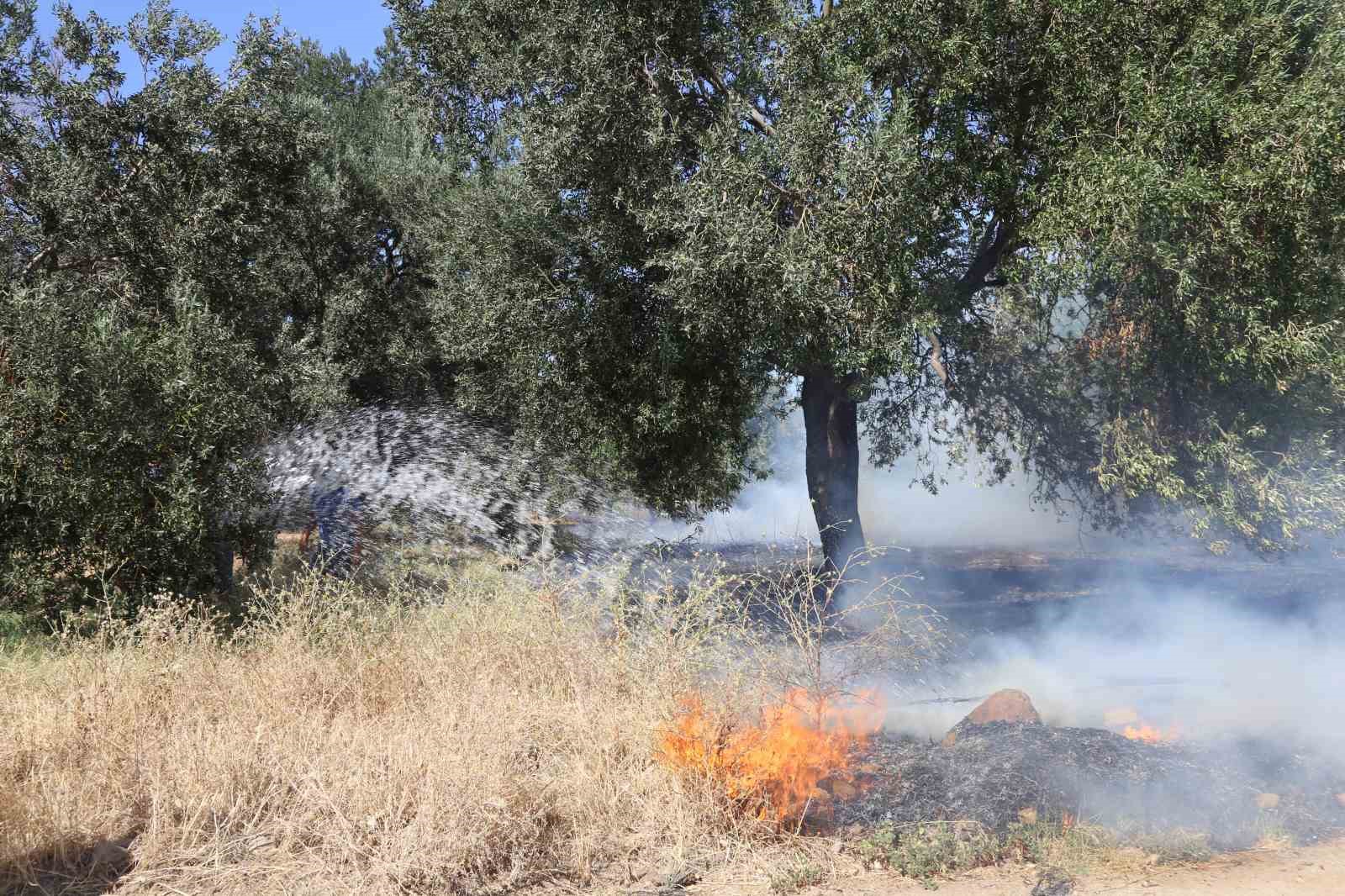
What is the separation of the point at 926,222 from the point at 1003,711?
5087 mm

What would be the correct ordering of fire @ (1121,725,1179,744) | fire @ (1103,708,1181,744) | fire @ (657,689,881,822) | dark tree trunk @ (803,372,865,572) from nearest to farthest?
fire @ (657,689,881,822) < fire @ (1121,725,1179,744) < fire @ (1103,708,1181,744) < dark tree trunk @ (803,372,865,572)

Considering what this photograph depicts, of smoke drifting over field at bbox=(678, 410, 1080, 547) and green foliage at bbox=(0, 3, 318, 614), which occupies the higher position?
green foliage at bbox=(0, 3, 318, 614)

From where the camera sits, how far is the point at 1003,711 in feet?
27.1

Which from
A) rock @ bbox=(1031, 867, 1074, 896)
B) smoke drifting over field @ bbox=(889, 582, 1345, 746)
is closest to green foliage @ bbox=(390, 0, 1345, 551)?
smoke drifting over field @ bbox=(889, 582, 1345, 746)

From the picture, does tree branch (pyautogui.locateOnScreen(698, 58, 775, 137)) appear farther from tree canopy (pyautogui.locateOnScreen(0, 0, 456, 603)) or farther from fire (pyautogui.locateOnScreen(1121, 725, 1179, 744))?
fire (pyautogui.locateOnScreen(1121, 725, 1179, 744))

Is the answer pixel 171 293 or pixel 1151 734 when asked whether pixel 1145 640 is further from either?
pixel 171 293

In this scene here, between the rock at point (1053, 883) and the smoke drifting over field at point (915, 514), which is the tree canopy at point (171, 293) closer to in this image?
the rock at point (1053, 883)

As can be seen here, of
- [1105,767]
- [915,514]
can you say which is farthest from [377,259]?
[915,514]

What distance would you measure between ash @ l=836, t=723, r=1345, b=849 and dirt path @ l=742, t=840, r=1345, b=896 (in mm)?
404

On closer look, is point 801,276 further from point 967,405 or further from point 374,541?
point 374,541

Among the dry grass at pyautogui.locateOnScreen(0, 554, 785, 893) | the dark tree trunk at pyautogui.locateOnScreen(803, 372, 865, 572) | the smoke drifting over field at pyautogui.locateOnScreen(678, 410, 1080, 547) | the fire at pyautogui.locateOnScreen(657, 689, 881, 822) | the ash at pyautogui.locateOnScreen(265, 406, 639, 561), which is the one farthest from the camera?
the smoke drifting over field at pyautogui.locateOnScreen(678, 410, 1080, 547)

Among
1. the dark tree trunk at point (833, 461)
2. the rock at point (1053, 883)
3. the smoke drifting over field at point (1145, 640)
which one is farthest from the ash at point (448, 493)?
the rock at point (1053, 883)

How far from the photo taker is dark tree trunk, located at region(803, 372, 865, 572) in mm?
13695

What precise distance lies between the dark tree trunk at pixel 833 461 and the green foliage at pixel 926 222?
19.3 inches
